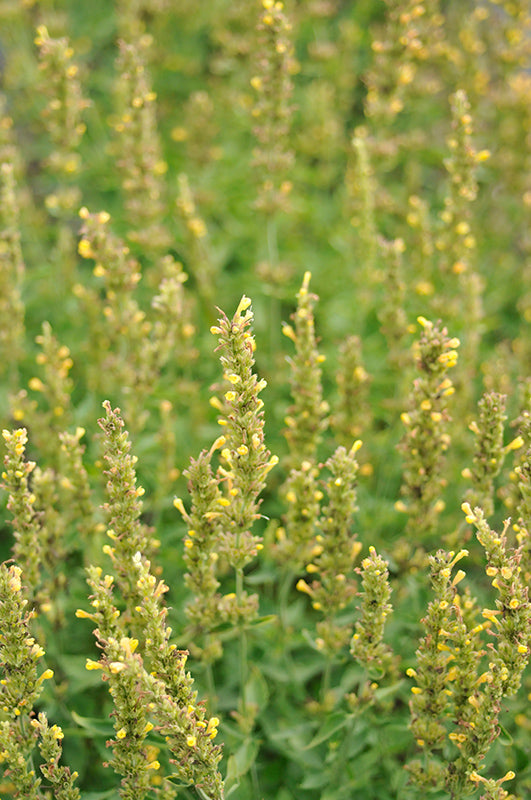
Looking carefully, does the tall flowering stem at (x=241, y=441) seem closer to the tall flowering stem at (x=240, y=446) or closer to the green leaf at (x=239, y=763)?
the tall flowering stem at (x=240, y=446)

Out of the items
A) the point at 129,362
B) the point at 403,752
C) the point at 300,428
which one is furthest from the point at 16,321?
the point at 403,752

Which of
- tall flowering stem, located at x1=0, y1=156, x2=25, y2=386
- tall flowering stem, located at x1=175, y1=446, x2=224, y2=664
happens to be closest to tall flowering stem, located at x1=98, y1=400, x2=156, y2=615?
tall flowering stem, located at x1=175, y1=446, x2=224, y2=664

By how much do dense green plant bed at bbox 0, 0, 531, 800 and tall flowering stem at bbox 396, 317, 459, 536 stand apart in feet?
0.05

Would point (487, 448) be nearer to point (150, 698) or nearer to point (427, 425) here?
point (427, 425)

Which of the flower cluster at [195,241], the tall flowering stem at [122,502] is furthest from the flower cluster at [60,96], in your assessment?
the tall flowering stem at [122,502]

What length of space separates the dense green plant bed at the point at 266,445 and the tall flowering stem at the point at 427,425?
16 millimetres

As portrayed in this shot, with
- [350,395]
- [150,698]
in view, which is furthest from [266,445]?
[150,698]

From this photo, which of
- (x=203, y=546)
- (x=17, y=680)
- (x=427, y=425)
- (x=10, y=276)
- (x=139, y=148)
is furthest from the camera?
(x=139, y=148)

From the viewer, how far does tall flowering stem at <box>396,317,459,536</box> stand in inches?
118

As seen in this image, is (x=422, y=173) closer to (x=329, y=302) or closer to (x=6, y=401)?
(x=329, y=302)

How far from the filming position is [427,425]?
310 centimetres

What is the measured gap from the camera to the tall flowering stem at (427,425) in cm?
300

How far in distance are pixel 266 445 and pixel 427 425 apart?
179 cm

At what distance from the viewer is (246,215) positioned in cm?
641
